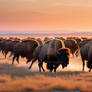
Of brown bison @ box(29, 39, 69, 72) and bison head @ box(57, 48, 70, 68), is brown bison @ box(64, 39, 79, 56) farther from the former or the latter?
bison head @ box(57, 48, 70, 68)

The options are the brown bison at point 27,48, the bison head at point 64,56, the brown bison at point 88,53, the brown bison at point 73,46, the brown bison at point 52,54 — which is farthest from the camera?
the brown bison at point 73,46

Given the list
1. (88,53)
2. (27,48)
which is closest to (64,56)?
(88,53)

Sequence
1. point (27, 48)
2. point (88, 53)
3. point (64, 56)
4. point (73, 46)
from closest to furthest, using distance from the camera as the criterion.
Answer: point (64, 56) < point (88, 53) < point (27, 48) < point (73, 46)

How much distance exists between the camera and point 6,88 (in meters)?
8.58

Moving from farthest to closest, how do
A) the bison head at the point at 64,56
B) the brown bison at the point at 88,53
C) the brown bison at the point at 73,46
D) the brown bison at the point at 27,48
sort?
the brown bison at the point at 73,46, the brown bison at the point at 27,48, the brown bison at the point at 88,53, the bison head at the point at 64,56

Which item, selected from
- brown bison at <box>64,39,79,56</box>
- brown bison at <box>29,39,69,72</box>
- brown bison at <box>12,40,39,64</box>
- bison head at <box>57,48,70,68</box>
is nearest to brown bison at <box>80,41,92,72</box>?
brown bison at <box>29,39,69,72</box>

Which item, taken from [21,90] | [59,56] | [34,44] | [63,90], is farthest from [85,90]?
[34,44]

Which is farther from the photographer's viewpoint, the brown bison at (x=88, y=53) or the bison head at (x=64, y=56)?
the brown bison at (x=88, y=53)

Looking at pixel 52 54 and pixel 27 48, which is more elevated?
pixel 52 54

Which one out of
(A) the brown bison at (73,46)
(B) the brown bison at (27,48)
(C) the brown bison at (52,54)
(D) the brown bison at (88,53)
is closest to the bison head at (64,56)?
(C) the brown bison at (52,54)

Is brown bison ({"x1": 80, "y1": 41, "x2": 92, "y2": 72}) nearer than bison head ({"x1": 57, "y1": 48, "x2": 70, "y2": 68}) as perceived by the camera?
No

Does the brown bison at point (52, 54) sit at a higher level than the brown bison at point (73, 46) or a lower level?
higher

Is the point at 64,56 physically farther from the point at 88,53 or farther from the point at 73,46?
the point at 73,46

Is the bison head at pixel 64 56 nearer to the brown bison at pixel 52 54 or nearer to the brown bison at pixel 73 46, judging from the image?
the brown bison at pixel 52 54
